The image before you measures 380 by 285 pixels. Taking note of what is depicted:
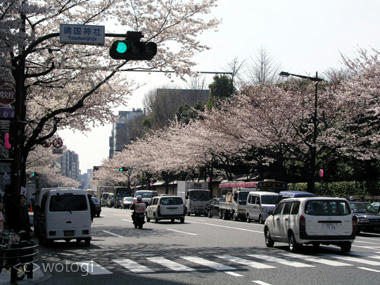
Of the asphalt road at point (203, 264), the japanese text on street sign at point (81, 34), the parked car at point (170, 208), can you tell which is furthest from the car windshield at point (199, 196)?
the japanese text on street sign at point (81, 34)

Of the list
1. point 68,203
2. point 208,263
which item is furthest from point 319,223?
point 68,203

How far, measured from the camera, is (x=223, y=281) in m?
11.3

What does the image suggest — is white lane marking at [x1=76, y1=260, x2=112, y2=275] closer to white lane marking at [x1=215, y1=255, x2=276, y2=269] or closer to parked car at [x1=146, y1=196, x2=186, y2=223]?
white lane marking at [x1=215, y1=255, x2=276, y2=269]

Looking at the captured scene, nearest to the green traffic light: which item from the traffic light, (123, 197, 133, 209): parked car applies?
the traffic light

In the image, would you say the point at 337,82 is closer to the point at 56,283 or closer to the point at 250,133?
the point at 250,133

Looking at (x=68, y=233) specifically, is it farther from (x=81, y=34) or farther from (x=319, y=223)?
(x=319, y=223)

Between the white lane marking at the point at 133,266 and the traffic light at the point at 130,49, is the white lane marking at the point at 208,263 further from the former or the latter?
the traffic light at the point at 130,49

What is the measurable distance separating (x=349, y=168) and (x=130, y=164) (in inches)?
2034

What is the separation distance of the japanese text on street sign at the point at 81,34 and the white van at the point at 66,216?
671 centimetres

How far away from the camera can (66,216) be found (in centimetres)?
2014

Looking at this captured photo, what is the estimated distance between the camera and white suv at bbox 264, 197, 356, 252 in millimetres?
16391

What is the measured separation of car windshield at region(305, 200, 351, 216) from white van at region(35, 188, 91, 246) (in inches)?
299

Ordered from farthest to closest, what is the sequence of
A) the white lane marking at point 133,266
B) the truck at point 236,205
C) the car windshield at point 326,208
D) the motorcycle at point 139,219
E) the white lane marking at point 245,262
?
1. the truck at point 236,205
2. the motorcycle at point 139,219
3. the car windshield at point 326,208
4. the white lane marking at point 245,262
5. the white lane marking at point 133,266

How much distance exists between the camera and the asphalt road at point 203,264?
1166cm
